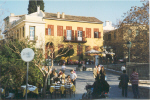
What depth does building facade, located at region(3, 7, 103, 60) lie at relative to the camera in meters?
30.4

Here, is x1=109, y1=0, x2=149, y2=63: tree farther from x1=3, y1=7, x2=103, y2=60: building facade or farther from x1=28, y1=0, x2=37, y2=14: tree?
x1=28, y1=0, x2=37, y2=14: tree

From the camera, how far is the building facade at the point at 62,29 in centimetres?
3041

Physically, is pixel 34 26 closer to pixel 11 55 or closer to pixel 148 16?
pixel 148 16

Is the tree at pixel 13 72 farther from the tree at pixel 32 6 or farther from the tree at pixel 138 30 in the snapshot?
the tree at pixel 32 6

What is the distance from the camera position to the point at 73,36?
34.0m

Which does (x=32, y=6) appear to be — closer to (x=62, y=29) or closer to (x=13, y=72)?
(x=62, y=29)

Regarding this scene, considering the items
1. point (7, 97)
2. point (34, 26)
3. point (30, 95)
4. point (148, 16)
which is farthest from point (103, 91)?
point (34, 26)

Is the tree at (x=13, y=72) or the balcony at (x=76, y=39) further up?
the balcony at (x=76, y=39)

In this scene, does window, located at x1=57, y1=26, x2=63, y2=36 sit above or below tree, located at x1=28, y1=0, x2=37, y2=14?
below

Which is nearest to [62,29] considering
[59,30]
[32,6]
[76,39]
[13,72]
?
[59,30]

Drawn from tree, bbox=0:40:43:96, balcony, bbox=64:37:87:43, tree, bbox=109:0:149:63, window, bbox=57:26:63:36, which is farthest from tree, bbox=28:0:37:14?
tree, bbox=0:40:43:96

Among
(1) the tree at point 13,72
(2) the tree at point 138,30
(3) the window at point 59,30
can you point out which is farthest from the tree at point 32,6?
(1) the tree at point 13,72

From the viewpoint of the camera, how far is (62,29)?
33.1m

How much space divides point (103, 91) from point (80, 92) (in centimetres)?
253
